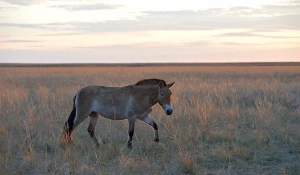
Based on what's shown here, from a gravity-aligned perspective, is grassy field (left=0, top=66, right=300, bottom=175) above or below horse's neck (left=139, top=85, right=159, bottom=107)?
below

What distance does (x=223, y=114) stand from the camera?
1102cm

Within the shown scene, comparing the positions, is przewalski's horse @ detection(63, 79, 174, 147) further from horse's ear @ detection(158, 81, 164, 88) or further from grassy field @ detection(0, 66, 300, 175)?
grassy field @ detection(0, 66, 300, 175)

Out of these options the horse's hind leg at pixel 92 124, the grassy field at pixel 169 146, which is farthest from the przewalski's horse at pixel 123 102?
the grassy field at pixel 169 146

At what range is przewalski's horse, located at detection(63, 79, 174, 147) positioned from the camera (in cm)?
791

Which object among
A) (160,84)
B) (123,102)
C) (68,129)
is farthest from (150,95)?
(68,129)

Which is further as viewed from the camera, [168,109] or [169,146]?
[169,146]

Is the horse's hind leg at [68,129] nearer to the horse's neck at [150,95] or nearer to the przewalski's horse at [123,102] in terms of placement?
the przewalski's horse at [123,102]

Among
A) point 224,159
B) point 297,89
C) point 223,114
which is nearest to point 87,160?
point 224,159

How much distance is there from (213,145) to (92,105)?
2.68 m

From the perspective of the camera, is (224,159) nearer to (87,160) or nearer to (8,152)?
(87,160)

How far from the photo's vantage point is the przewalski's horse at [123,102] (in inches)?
312

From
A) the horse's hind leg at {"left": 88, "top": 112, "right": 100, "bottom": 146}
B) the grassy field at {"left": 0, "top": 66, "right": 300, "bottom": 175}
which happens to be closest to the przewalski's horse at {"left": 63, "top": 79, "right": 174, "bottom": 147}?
the horse's hind leg at {"left": 88, "top": 112, "right": 100, "bottom": 146}

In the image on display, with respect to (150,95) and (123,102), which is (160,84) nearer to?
(150,95)

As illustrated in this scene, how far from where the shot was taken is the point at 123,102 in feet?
26.4
